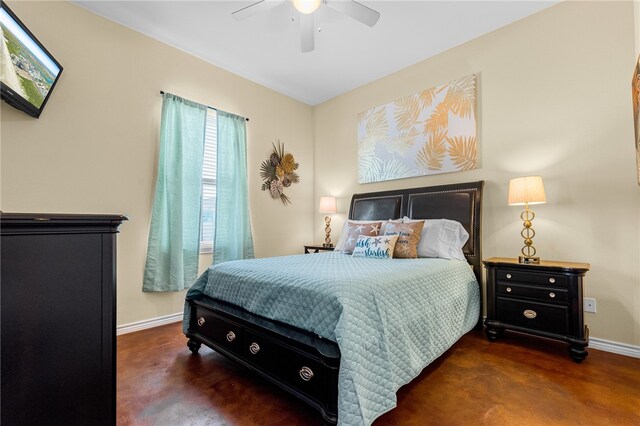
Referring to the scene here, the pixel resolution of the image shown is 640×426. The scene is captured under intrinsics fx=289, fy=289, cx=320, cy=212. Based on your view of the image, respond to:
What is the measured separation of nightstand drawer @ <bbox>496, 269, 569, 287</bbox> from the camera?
7.24 feet

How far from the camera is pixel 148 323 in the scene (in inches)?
115

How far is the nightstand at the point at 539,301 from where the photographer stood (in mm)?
2127

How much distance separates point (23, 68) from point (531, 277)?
4.13 meters

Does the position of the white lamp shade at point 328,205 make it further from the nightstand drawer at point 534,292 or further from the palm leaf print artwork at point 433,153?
the nightstand drawer at point 534,292

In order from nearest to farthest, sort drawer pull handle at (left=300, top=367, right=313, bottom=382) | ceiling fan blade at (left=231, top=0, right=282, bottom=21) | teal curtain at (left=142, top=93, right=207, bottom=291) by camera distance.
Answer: drawer pull handle at (left=300, top=367, right=313, bottom=382) → ceiling fan blade at (left=231, top=0, right=282, bottom=21) → teal curtain at (left=142, top=93, right=207, bottom=291)

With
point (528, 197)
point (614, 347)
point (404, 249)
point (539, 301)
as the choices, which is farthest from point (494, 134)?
point (614, 347)

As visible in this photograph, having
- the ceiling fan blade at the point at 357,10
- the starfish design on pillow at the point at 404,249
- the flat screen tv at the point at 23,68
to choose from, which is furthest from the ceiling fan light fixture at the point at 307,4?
the starfish design on pillow at the point at 404,249

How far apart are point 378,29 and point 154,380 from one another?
3.59 meters

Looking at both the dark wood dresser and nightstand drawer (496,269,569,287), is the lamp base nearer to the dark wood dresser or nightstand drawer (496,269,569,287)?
nightstand drawer (496,269,569,287)

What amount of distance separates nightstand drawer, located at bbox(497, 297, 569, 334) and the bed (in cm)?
24

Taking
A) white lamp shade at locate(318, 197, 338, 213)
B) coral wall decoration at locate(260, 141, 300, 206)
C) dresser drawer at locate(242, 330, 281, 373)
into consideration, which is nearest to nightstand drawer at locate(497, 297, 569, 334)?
dresser drawer at locate(242, 330, 281, 373)

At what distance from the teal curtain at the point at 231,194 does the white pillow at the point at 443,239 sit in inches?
84.4

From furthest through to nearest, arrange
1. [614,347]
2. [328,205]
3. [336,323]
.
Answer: [328,205]
[614,347]
[336,323]

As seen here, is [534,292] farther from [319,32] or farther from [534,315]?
[319,32]
